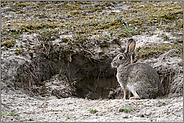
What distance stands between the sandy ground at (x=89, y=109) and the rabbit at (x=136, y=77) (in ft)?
2.47

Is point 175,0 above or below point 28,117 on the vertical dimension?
above

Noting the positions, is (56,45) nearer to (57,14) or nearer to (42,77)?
(42,77)

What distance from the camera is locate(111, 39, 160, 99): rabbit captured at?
604 centimetres

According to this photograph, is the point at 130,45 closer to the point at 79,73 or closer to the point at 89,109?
the point at 89,109

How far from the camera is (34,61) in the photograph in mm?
7941

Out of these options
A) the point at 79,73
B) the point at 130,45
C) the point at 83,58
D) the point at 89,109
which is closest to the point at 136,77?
the point at 130,45

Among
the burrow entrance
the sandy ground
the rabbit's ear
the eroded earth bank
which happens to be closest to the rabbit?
the rabbit's ear

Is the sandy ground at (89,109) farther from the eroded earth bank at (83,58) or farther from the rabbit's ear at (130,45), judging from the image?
the rabbit's ear at (130,45)

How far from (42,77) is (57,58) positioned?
37.3 inches

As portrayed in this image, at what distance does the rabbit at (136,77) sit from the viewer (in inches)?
238

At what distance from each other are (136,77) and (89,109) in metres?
1.79

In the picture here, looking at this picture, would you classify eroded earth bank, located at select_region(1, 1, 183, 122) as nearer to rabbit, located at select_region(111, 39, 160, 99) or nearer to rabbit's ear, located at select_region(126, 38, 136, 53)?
rabbit, located at select_region(111, 39, 160, 99)

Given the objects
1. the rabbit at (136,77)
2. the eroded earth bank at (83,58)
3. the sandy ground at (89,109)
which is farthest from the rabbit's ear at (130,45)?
the sandy ground at (89,109)

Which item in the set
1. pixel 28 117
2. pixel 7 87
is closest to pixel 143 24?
pixel 7 87
